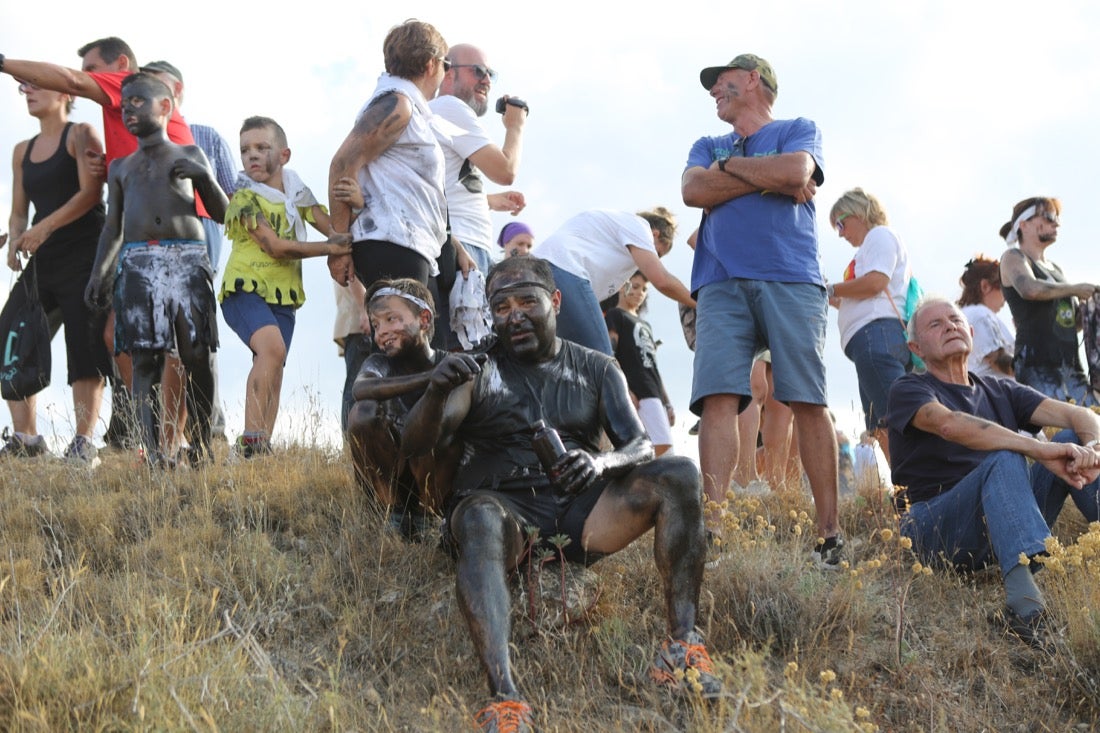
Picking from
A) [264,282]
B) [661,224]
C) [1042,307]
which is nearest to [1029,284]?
[1042,307]

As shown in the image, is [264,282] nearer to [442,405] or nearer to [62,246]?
[62,246]

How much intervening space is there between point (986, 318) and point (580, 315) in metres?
3.52

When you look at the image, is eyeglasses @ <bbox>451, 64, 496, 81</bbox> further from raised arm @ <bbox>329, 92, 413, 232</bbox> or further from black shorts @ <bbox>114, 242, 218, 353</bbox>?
black shorts @ <bbox>114, 242, 218, 353</bbox>

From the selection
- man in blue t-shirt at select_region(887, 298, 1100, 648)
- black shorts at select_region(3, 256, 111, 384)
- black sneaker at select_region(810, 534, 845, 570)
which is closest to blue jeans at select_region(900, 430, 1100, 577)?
man in blue t-shirt at select_region(887, 298, 1100, 648)

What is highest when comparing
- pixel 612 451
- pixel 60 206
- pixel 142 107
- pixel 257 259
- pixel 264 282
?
pixel 142 107

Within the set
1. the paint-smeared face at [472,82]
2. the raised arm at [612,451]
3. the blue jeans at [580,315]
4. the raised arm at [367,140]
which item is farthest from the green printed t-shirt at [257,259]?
the raised arm at [612,451]

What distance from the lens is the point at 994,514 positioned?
6285 mm

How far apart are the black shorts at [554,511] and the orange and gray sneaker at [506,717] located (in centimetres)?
104

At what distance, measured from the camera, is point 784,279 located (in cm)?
683

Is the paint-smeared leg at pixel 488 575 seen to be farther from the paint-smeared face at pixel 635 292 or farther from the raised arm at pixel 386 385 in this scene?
the paint-smeared face at pixel 635 292

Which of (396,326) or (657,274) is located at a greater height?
(657,274)

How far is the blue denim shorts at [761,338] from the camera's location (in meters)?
6.68

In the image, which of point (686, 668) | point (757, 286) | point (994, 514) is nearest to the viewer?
point (686, 668)

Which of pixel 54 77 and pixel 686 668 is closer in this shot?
pixel 686 668
